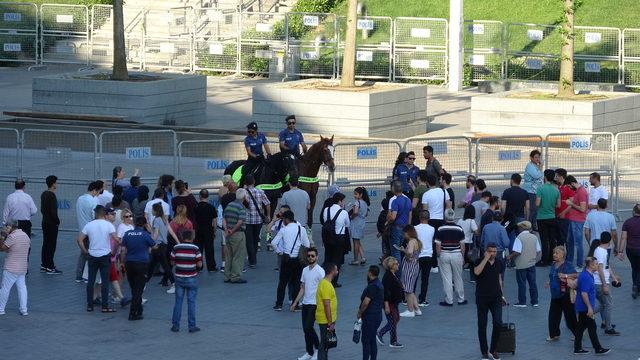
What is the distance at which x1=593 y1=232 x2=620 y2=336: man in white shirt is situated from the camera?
19000 millimetres

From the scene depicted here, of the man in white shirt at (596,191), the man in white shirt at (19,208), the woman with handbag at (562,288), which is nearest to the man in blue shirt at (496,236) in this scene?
the woman with handbag at (562,288)

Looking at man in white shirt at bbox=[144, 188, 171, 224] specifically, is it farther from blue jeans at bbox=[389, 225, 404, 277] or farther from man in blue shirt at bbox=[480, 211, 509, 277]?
man in blue shirt at bbox=[480, 211, 509, 277]

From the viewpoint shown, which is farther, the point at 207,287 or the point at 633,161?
the point at 633,161

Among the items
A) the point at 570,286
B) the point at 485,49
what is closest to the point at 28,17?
the point at 485,49

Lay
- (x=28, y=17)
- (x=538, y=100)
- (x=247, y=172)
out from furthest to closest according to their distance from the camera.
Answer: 1. (x=28, y=17)
2. (x=538, y=100)
3. (x=247, y=172)

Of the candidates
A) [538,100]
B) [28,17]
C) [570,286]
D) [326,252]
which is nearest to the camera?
[570,286]

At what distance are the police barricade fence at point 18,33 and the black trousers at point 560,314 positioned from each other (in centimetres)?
3304

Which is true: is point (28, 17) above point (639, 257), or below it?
above

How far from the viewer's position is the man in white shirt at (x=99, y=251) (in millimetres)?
20500

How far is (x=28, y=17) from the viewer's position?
163 ft

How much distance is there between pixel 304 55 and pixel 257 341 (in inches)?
1081

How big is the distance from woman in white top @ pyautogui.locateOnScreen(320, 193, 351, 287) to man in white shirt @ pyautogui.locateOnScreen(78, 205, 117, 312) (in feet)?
10.3

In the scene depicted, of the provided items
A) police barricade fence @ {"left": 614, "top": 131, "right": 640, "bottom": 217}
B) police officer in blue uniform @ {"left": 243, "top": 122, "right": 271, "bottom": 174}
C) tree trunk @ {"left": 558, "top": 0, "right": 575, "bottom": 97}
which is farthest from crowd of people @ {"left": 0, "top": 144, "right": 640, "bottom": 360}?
tree trunk @ {"left": 558, "top": 0, "right": 575, "bottom": 97}

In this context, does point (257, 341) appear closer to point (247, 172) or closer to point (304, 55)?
point (247, 172)
